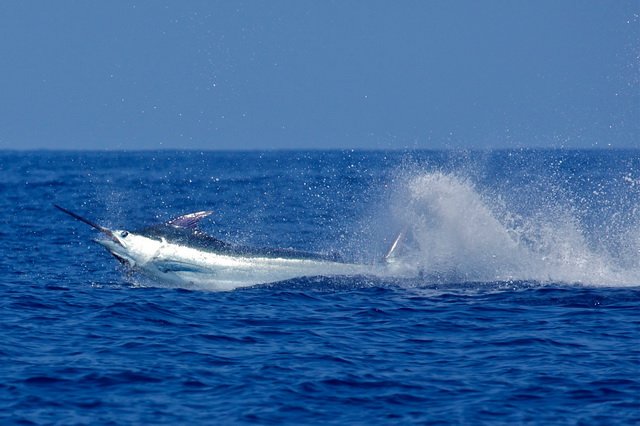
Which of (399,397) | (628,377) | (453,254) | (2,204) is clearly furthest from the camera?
(2,204)

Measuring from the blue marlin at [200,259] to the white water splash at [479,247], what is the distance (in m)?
2.79

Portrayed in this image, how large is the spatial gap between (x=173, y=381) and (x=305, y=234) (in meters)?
19.9

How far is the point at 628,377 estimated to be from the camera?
39.8ft

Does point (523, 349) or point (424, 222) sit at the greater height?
point (424, 222)

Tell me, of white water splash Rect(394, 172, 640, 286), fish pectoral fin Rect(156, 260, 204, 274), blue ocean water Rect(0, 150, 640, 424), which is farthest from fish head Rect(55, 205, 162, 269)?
white water splash Rect(394, 172, 640, 286)

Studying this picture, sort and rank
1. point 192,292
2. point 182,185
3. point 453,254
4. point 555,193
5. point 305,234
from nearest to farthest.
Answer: point 192,292 → point 453,254 → point 305,234 → point 555,193 → point 182,185

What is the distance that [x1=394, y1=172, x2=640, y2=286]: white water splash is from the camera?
19.8 meters

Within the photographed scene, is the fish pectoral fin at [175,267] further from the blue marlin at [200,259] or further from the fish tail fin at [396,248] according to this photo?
the fish tail fin at [396,248]

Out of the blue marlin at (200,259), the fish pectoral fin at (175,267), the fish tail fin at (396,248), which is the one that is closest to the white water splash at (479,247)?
the fish tail fin at (396,248)

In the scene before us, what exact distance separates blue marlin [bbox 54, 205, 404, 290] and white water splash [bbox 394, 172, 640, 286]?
2785mm

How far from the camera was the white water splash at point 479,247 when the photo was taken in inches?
779

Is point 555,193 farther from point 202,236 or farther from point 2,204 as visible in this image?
point 202,236

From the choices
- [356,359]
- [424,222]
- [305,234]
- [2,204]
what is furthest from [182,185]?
[356,359]

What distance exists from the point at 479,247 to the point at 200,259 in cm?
712
